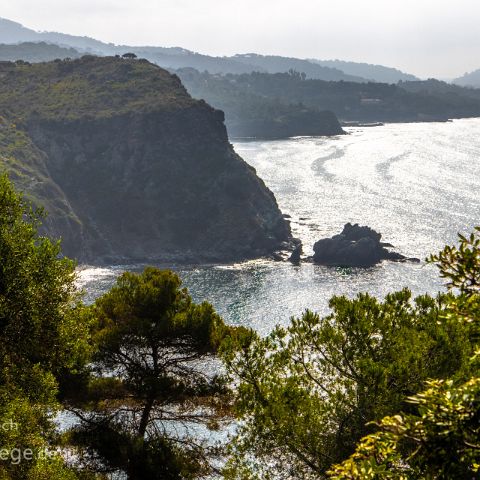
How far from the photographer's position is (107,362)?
29.8 meters

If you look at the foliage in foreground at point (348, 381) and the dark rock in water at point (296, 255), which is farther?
the dark rock in water at point (296, 255)

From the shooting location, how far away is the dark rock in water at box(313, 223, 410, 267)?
13800 centimetres

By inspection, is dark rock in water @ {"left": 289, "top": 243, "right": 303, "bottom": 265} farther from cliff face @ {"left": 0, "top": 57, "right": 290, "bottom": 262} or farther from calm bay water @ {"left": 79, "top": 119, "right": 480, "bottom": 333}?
cliff face @ {"left": 0, "top": 57, "right": 290, "bottom": 262}

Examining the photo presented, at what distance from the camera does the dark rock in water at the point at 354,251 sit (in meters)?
138

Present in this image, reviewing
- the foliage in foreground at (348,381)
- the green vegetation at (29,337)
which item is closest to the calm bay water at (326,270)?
the foliage in foreground at (348,381)

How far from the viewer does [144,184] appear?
168 meters

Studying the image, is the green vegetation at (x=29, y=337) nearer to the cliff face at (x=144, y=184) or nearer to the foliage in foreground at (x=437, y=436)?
the foliage in foreground at (x=437, y=436)

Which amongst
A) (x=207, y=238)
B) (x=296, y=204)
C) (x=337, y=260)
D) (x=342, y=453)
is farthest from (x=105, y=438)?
(x=296, y=204)

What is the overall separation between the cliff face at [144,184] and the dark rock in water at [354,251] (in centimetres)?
1696

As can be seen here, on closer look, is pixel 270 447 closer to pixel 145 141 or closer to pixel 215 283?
pixel 215 283

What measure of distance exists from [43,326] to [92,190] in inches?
5994

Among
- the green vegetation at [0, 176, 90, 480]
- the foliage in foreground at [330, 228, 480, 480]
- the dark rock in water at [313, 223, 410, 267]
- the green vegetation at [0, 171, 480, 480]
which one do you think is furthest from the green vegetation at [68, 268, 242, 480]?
the dark rock in water at [313, 223, 410, 267]

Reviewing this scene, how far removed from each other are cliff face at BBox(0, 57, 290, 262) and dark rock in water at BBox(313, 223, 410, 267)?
1696cm

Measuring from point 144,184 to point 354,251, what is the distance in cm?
6983
